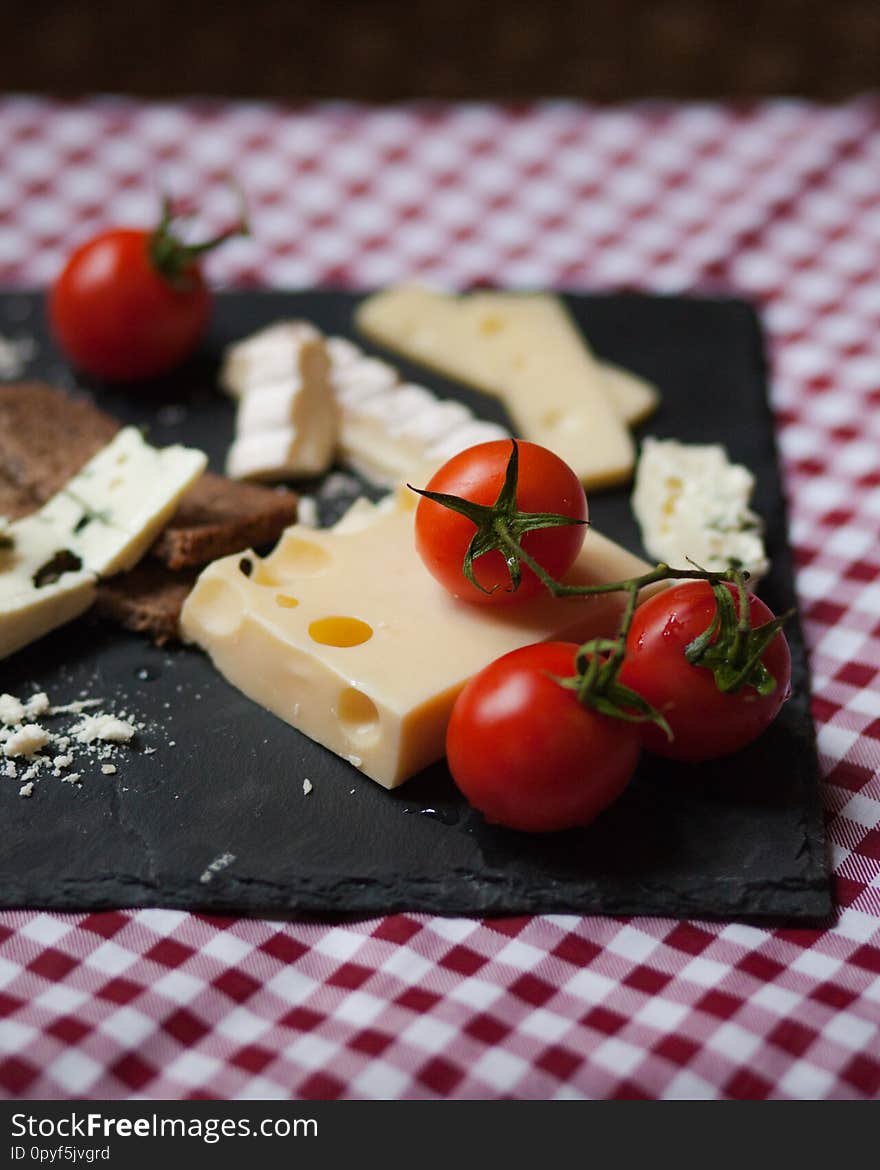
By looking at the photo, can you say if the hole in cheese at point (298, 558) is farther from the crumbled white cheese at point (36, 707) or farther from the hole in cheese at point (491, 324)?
the hole in cheese at point (491, 324)

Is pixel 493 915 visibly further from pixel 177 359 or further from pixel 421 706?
pixel 177 359

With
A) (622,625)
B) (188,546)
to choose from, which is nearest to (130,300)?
(188,546)

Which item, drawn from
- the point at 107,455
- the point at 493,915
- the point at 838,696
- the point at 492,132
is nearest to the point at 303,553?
the point at 107,455

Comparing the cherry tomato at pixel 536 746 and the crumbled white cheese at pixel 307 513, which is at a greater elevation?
the cherry tomato at pixel 536 746

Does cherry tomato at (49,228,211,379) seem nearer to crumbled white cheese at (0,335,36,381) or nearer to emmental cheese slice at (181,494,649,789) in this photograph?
crumbled white cheese at (0,335,36,381)

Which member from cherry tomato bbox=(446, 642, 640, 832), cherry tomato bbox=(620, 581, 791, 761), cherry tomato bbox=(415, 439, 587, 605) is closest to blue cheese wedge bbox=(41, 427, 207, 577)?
cherry tomato bbox=(415, 439, 587, 605)

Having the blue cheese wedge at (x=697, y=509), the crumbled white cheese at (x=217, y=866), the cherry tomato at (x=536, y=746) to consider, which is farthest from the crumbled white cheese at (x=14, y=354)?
the cherry tomato at (x=536, y=746)
